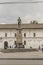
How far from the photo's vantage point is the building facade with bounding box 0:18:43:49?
2903cm

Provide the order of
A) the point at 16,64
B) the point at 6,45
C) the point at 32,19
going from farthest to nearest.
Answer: the point at 32,19, the point at 6,45, the point at 16,64

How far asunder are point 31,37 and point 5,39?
14.4 feet

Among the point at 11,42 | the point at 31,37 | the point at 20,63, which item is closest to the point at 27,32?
the point at 31,37

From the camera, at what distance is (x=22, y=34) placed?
29.7 m

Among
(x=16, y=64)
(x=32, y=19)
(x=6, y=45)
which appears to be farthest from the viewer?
(x=32, y=19)

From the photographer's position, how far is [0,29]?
29.7m

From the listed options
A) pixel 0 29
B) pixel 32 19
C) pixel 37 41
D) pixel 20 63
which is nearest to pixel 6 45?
pixel 0 29

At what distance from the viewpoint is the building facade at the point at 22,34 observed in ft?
95.2

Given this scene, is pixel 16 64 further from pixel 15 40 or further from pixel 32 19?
pixel 32 19

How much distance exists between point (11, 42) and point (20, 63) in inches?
968

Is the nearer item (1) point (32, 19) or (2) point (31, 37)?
(2) point (31, 37)

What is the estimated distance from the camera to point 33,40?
29.5 meters

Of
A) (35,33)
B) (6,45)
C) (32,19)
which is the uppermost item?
(32,19)

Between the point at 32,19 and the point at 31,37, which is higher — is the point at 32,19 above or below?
above
